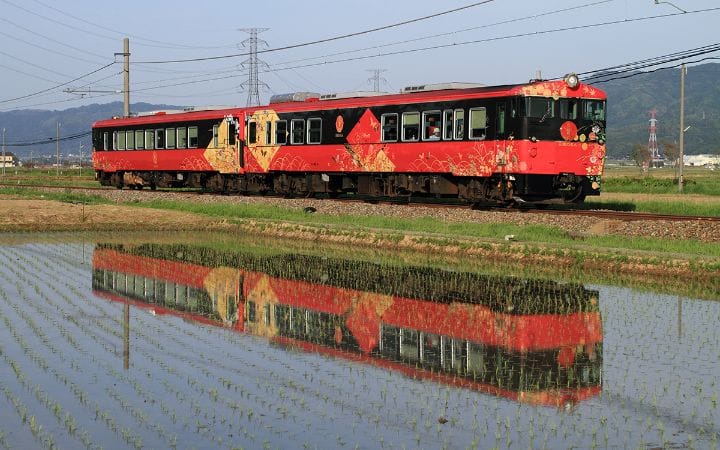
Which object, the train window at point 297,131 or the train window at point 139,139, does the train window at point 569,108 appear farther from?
the train window at point 139,139

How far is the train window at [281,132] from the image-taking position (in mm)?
39500

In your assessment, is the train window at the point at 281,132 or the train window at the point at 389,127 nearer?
the train window at the point at 389,127

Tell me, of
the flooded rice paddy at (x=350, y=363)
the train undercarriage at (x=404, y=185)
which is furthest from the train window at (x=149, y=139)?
the flooded rice paddy at (x=350, y=363)

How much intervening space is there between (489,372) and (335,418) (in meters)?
2.72

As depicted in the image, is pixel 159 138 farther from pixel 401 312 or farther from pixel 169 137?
pixel 401 312

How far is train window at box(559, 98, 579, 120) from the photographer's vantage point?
2964 cm

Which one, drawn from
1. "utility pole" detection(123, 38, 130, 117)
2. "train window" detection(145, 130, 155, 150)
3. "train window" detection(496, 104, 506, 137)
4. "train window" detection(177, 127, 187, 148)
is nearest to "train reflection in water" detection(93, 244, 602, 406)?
"train window" detection(496, 104, 506, 137)

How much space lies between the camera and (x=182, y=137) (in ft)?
153

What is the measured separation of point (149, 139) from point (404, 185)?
19.5 metres

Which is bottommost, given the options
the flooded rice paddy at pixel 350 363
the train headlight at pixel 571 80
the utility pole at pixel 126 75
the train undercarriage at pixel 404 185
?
the flooded rice paddy at pixel 350 363

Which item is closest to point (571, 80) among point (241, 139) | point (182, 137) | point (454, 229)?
point (454, 229)

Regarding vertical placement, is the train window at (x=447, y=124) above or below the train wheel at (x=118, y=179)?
above

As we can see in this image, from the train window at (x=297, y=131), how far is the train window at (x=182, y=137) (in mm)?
9150

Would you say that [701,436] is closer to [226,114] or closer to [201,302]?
[201,302]
